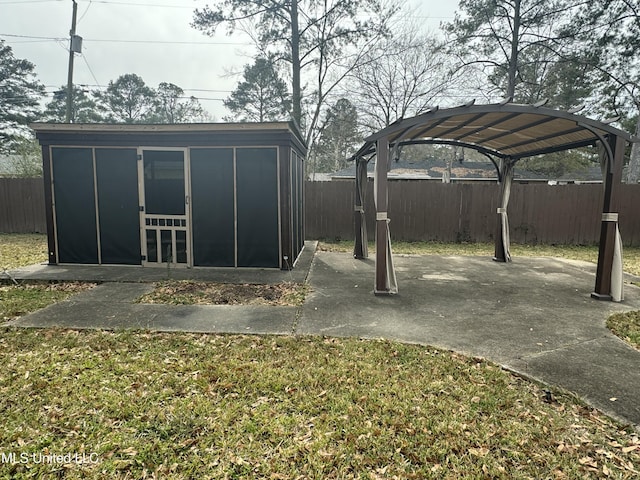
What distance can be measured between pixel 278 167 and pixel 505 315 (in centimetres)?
375

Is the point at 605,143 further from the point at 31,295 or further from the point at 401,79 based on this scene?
the point at 401,79

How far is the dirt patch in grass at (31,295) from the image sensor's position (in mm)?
3855

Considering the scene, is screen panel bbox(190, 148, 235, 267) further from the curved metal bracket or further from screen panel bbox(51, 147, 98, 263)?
the curved metal bracket

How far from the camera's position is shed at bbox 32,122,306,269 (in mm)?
5738

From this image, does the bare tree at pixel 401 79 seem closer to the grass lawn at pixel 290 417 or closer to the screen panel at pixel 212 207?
the screen panel at pixel 212 207

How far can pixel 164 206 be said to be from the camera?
5.93m

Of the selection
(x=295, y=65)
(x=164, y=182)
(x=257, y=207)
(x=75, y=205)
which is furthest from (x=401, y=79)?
(x=75, y=205)

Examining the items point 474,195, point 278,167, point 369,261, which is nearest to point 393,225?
point 474,195

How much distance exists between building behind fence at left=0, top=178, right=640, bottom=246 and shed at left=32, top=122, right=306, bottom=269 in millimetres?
4120

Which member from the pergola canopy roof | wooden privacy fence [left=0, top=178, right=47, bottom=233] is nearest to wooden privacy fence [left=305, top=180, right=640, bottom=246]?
the pergola canopy roof

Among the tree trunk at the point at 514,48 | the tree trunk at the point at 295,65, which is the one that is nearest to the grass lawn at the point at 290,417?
the tree trunk at the point at 295,65

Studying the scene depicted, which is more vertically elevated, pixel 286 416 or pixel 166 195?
pixel 166 195

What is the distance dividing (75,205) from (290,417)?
5719 mm

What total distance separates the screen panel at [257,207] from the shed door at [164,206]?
35.0 inches
